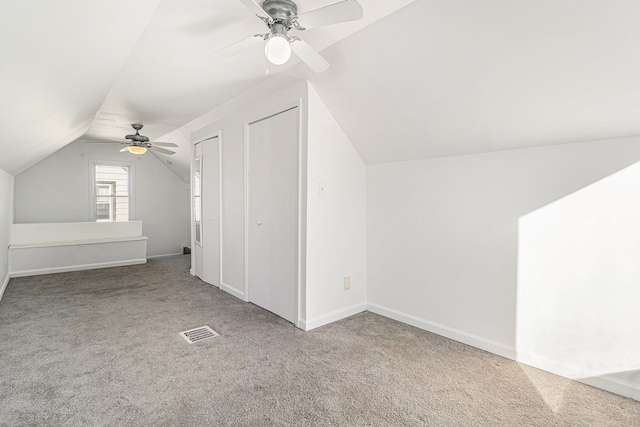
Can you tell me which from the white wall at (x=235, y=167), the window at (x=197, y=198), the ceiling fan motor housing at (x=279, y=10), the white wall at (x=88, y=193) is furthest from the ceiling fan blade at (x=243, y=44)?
the white wall at (x=88, y=193)

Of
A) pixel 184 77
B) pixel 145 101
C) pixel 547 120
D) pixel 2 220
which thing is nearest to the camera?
pixel 547 120

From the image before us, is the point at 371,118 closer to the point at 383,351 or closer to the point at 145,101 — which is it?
the point at 383,351

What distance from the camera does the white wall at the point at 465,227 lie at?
2092mm

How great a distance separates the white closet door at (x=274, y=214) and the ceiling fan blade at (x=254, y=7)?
1323 mm

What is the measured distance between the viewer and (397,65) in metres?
2.21

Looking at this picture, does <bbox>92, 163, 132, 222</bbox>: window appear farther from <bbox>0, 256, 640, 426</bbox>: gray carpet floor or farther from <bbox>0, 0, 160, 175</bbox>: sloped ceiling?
<bbox>0, 0, 160, 175</bbox>: sloped ceiling

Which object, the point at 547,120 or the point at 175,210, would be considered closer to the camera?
the point at 547,120

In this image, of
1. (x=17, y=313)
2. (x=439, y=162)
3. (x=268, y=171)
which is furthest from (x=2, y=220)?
(x=439, y=162)

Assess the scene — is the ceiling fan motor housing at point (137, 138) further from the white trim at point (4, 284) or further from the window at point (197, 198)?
the white trim at point (4, 284)

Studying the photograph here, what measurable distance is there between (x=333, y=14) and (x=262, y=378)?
2.12 m

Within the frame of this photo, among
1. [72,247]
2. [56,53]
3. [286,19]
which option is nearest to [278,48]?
[286,19]

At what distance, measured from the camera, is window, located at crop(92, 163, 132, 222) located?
20.7ft

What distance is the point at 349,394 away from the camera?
187 cm

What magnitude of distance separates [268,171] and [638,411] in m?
3.09
